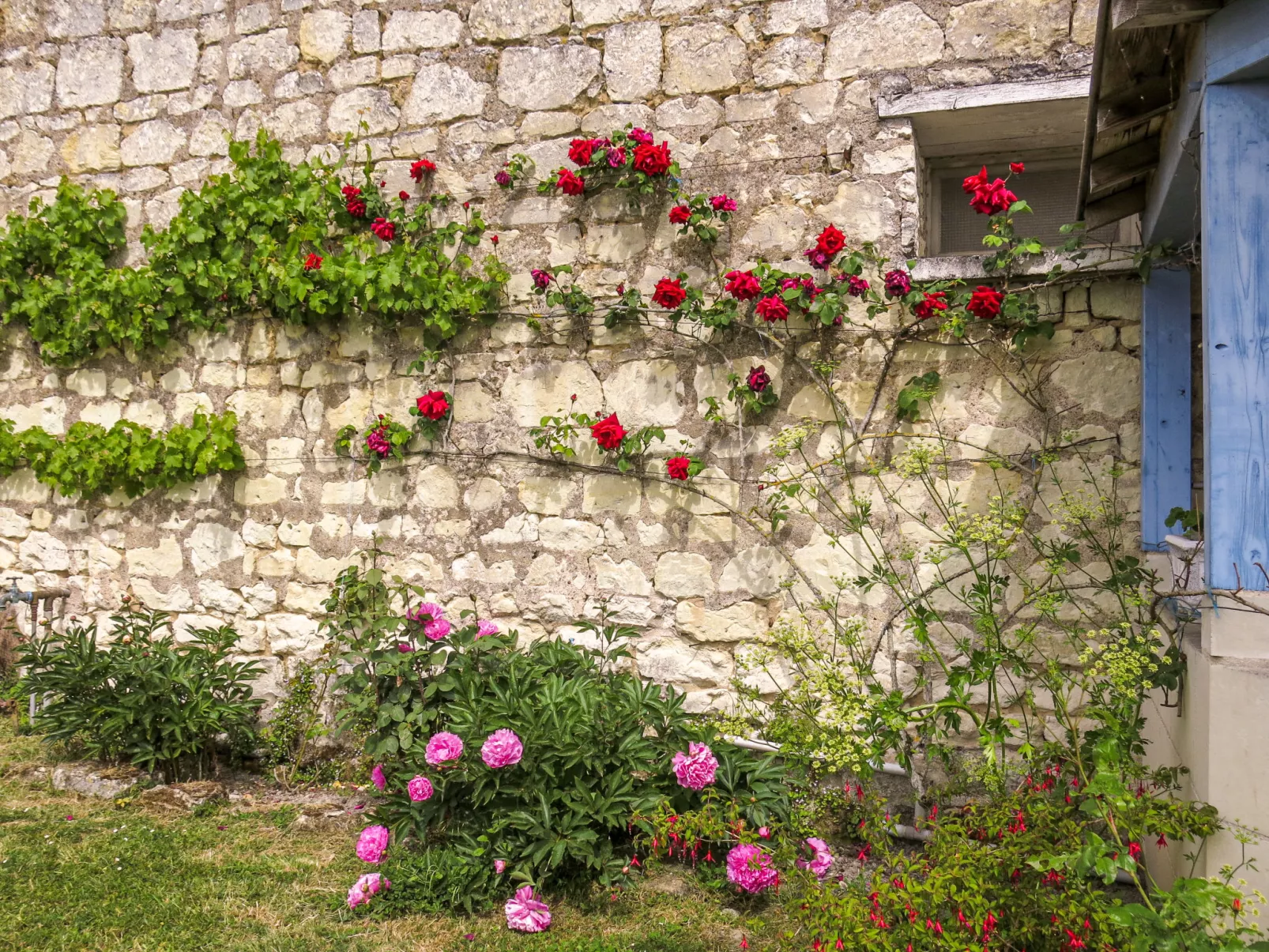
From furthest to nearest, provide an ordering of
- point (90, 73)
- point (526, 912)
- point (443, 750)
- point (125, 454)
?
point (90, 73), point (125, 454), point (443, 750), point (526, 912)

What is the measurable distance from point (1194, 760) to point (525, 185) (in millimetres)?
3230

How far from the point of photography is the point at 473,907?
3.00 m

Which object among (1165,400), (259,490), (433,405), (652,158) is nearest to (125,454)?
(259,490)

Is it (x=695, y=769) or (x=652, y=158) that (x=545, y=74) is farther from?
(x=695, y=769)

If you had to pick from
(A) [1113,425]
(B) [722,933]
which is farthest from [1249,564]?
(B) [722,933]

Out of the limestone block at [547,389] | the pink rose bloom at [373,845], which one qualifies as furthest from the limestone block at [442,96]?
the pink rose bloom at [373,845]

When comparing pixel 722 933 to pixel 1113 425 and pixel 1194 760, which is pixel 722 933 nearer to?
pixel 1194 760

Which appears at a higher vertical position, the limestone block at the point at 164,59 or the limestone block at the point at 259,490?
the limestone block at the point at 164,59

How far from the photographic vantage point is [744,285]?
148 inches

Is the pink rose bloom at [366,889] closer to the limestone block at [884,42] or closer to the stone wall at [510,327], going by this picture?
the stone wall at [510,327]

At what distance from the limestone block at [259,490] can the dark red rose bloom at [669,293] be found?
2021mm

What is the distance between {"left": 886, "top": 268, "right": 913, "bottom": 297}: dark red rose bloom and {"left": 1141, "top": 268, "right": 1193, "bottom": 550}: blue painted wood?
771mm

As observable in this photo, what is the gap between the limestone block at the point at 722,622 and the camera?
390 cm

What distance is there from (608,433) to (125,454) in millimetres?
2492
